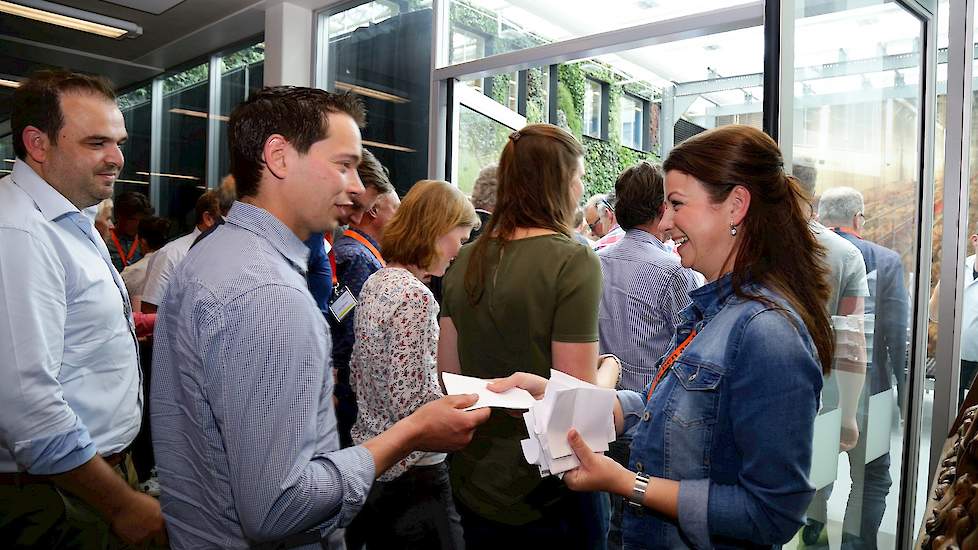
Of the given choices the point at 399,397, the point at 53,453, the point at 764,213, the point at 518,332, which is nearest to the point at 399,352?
the point at 399,397

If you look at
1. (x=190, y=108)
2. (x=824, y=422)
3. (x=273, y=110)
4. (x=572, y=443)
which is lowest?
(x=824, y=422)

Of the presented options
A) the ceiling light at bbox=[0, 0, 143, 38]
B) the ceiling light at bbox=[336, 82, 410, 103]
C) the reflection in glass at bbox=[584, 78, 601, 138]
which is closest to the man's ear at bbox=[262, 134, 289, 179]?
the ceiling light at bbox=[336, 82, 410, 103]

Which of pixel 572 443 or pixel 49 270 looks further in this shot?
pixel 49 270

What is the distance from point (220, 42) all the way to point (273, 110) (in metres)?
7.26

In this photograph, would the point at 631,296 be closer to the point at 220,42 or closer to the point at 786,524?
the point at 786,524

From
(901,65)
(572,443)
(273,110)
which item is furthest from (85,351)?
(901,65)

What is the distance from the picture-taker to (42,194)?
6.20ft

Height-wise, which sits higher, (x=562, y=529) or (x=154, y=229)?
(x=154, y=229)

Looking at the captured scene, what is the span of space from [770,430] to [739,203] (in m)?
0.48

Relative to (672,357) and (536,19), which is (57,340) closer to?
(672,357)

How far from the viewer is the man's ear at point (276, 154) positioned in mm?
1332

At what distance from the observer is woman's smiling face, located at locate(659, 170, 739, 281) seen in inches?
59.1

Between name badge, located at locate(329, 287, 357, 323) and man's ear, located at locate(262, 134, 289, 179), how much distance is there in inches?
54.3

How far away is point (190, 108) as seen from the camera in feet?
27.3
